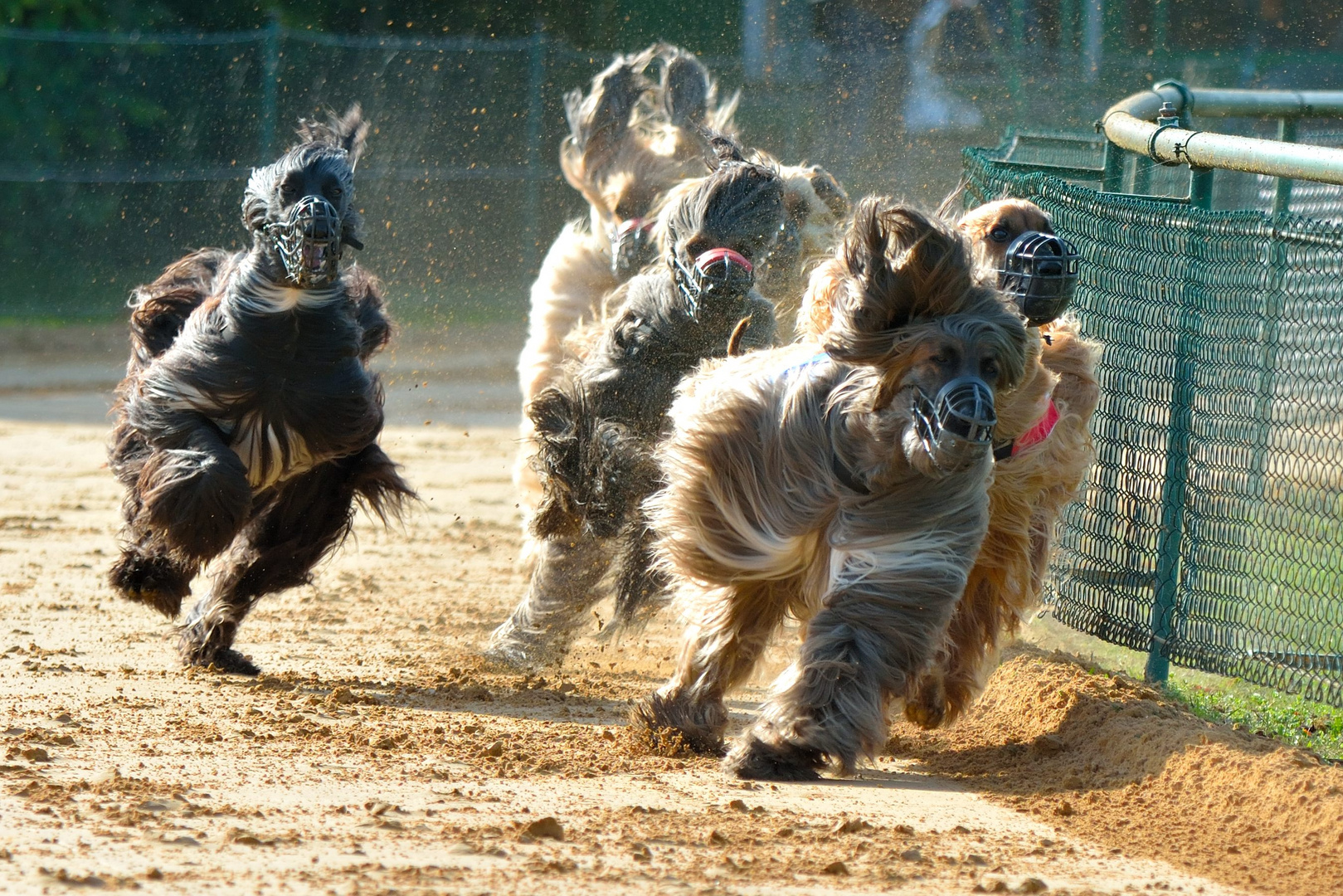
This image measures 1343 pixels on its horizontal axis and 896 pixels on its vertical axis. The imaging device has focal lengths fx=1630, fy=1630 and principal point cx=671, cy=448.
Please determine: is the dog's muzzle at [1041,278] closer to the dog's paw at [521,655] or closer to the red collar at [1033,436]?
the red collar at [1033,436]

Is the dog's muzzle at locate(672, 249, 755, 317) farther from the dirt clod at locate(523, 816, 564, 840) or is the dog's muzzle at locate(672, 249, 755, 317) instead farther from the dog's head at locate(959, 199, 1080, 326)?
the dirt clod at locate(523, 816, 564, 840)

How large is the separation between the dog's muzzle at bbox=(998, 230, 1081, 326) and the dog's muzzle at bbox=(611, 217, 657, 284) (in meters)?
1.84

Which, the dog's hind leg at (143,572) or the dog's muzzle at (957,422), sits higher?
the dog's muzzle at (957,422)

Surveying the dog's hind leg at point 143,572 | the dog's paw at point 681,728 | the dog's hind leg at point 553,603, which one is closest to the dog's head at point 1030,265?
the dog's paw at point 681,728

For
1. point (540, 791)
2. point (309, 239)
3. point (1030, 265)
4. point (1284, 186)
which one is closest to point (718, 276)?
point (1030, 265)

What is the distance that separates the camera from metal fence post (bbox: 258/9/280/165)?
41.0ft

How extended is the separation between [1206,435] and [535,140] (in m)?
10.0

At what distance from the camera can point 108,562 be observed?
231 inches

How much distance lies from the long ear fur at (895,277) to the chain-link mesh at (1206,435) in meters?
1.02

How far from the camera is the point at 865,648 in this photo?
312cm

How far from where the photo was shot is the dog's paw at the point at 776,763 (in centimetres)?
320

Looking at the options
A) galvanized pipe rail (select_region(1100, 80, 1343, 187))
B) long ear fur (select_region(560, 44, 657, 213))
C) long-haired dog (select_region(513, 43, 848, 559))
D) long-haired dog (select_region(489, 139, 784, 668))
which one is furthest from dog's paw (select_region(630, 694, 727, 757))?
long ear fur (select_region(560, 44, 657, 213))

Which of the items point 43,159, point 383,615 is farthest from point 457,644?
point 43,159

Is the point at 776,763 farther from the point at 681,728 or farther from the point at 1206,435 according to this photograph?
the point at 1206,435
